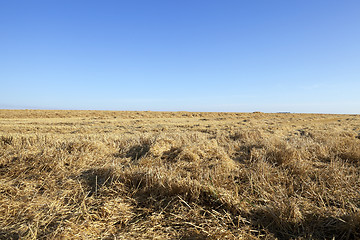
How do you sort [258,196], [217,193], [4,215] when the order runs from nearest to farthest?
[4,215], [217,193], [258,196]

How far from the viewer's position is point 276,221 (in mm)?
1933

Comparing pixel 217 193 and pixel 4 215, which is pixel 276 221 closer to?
pixel 217 193

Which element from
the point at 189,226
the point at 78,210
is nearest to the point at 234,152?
the point at 189,226

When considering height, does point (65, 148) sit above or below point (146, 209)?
above

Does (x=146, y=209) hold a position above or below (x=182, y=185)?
below

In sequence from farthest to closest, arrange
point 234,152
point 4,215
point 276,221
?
point 234,152 → point 4,215 → point 276,221

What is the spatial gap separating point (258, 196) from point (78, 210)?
227cm

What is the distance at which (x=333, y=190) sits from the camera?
258 centimetres

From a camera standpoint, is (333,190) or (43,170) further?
(43,170)

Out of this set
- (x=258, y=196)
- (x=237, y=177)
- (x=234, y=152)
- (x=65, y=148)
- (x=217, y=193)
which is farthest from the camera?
(x=234, y=152)

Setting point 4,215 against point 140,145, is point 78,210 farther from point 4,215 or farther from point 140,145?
point 140,145

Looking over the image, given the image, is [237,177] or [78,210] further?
[237,177]

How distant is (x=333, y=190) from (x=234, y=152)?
2164 mm

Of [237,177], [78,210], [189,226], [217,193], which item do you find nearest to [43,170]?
[78,210]
